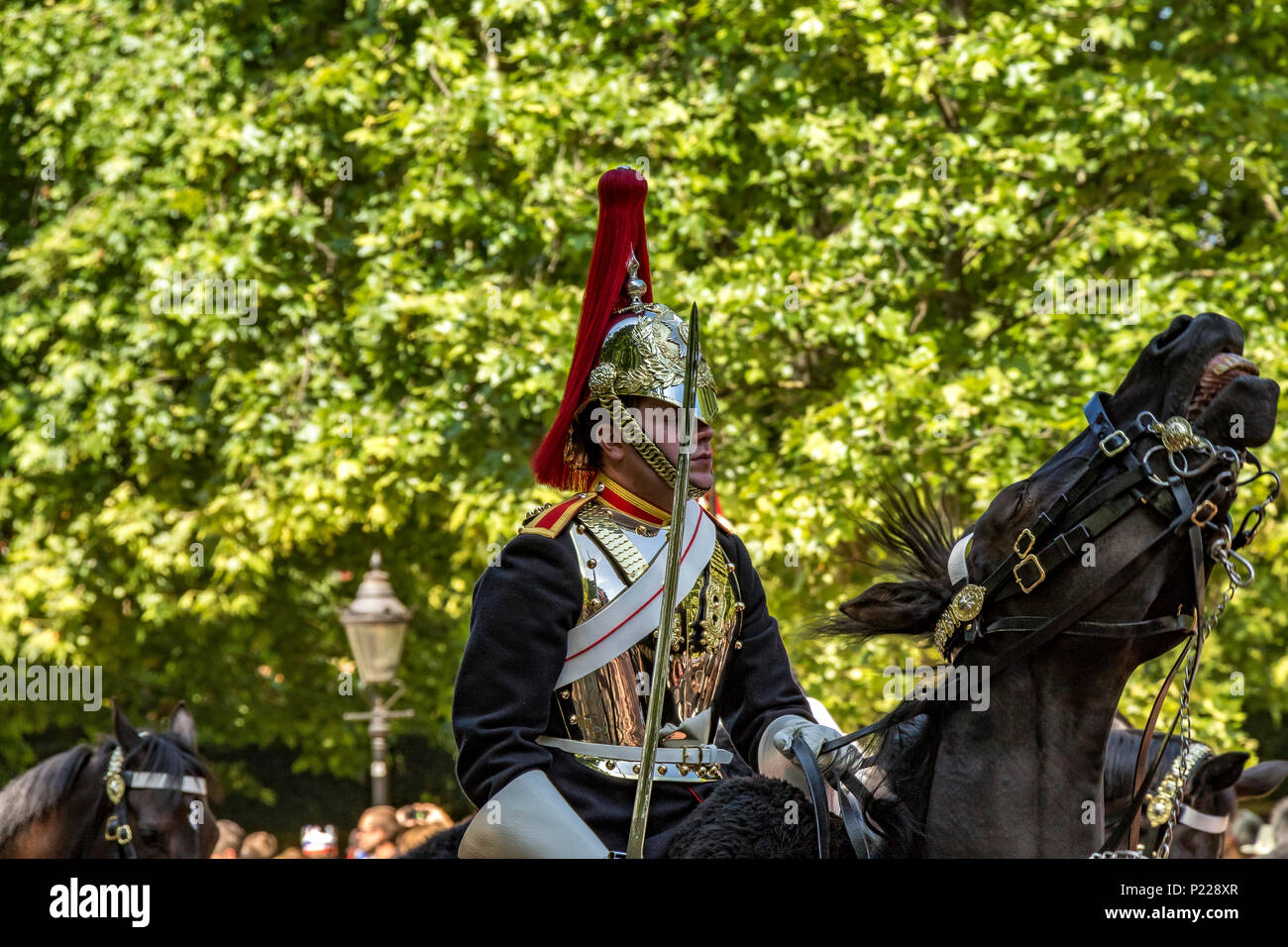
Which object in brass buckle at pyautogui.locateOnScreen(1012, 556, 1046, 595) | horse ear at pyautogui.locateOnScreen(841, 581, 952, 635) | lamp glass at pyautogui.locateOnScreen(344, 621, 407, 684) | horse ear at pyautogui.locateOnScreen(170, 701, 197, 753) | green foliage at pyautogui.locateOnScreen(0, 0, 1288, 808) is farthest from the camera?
lamp glass at pyautogui.locateOnScreen(344, 621, 407, 684)

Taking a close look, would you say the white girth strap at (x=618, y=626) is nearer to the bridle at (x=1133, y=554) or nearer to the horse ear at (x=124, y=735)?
the bridle at (x=1133, y=554)

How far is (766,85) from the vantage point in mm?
9523

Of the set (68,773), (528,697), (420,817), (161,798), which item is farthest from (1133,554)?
(420,817)

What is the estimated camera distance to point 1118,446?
2658 mm

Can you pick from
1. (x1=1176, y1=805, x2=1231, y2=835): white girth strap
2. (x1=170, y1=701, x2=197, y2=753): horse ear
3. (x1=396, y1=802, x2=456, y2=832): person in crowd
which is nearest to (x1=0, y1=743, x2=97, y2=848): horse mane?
(x1=170, y1=701, x2=197, y2=753): horse ear

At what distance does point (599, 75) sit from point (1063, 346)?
Result: 325cm

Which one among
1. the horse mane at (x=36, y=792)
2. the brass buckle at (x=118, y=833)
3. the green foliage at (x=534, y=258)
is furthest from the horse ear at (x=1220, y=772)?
the horse mane at (x=36, y=792)

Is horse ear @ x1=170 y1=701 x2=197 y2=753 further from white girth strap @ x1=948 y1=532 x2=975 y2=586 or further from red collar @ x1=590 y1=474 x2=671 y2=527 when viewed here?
white girth strap @ x1=948 y1=532 x2=975 y2=586

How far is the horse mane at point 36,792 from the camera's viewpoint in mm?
5914

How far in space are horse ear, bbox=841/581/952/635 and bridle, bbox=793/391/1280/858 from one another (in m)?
0.10

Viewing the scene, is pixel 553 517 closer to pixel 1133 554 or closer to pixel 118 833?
pixel 1133 554

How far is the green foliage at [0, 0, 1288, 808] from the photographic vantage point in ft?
28.5
